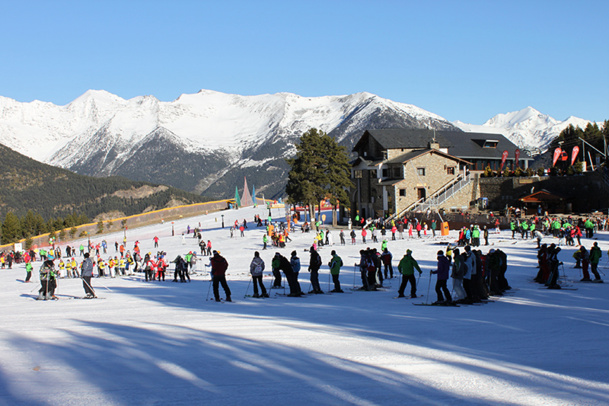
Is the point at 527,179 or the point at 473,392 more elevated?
Answer: the point at 527,179

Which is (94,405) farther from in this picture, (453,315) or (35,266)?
(35,266)

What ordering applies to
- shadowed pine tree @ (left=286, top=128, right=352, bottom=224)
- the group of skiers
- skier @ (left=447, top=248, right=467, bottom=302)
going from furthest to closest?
shadowed pine tree @ (left=286, top=128, right=352, bottom=224) → the group of skiers → skier @ (left=447, top=248, right=467, bottom=302)

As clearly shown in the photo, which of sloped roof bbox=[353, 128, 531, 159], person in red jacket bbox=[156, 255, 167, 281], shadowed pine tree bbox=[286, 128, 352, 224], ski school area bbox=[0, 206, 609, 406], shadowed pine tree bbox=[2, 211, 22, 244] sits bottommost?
ski school area bbox=[0, 206, 609, 406]

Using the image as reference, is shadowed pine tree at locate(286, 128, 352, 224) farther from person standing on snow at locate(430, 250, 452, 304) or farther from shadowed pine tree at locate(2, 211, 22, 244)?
shadowed pine tree at locate(2, 211, 22, 244)

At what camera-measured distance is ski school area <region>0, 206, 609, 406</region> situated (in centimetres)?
786

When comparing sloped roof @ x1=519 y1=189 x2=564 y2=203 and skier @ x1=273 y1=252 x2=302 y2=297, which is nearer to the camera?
skier @ x1=273 y1=252 x2=302 y2=297

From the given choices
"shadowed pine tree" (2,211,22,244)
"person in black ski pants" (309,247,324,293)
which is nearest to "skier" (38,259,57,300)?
"person in black ski pants" (309,247,324,293)

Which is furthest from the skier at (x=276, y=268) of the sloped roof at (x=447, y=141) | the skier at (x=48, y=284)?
the sloped roof at (x=447, y=141)

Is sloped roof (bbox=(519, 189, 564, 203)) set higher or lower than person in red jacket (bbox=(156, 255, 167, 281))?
higher

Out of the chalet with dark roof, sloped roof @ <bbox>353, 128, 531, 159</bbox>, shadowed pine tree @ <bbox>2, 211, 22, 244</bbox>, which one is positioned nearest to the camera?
the chalet with dark roof

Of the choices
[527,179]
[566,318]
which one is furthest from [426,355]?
[527,179]

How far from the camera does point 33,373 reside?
878 cm

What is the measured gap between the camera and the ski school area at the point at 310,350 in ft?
25.8

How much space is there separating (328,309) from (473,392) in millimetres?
7513
